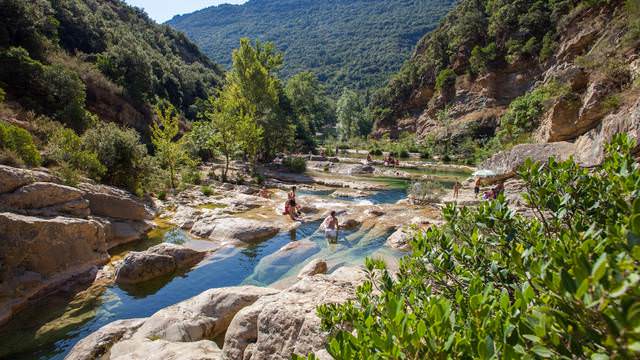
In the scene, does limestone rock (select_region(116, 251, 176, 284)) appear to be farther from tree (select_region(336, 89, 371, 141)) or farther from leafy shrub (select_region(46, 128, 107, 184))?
tree (select_region(336, 89, 371, 141))

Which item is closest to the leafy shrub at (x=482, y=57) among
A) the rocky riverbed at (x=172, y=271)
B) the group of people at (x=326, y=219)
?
the rocky riverbed at (x=172, y=271)

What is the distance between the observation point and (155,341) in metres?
5.62

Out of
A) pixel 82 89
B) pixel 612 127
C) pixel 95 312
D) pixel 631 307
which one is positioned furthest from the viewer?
pixel 82 89

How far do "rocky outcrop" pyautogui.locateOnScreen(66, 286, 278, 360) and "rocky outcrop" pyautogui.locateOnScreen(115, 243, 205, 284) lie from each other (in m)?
2.39

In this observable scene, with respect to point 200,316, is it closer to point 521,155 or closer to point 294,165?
point 521,155

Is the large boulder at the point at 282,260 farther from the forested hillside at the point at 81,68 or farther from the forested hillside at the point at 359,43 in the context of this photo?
the forested hillside at the point at 359,43

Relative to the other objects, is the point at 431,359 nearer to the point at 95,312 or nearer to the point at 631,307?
the point at 631,307

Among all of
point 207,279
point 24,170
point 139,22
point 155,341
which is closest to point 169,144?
point 24,170

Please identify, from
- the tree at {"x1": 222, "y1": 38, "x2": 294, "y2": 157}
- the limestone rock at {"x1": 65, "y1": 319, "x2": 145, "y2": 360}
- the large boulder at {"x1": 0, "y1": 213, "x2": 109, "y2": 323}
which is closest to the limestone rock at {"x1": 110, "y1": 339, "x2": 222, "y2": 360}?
the limestone rock at {"x1": 65, "y1": 319, "x2": 145, "y2": 360}

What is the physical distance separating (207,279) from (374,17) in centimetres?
19561

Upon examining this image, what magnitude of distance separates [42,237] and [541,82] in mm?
44879

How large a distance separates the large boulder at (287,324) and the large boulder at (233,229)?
639cm

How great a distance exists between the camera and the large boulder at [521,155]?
48.3ft

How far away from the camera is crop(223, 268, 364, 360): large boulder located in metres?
4.18
